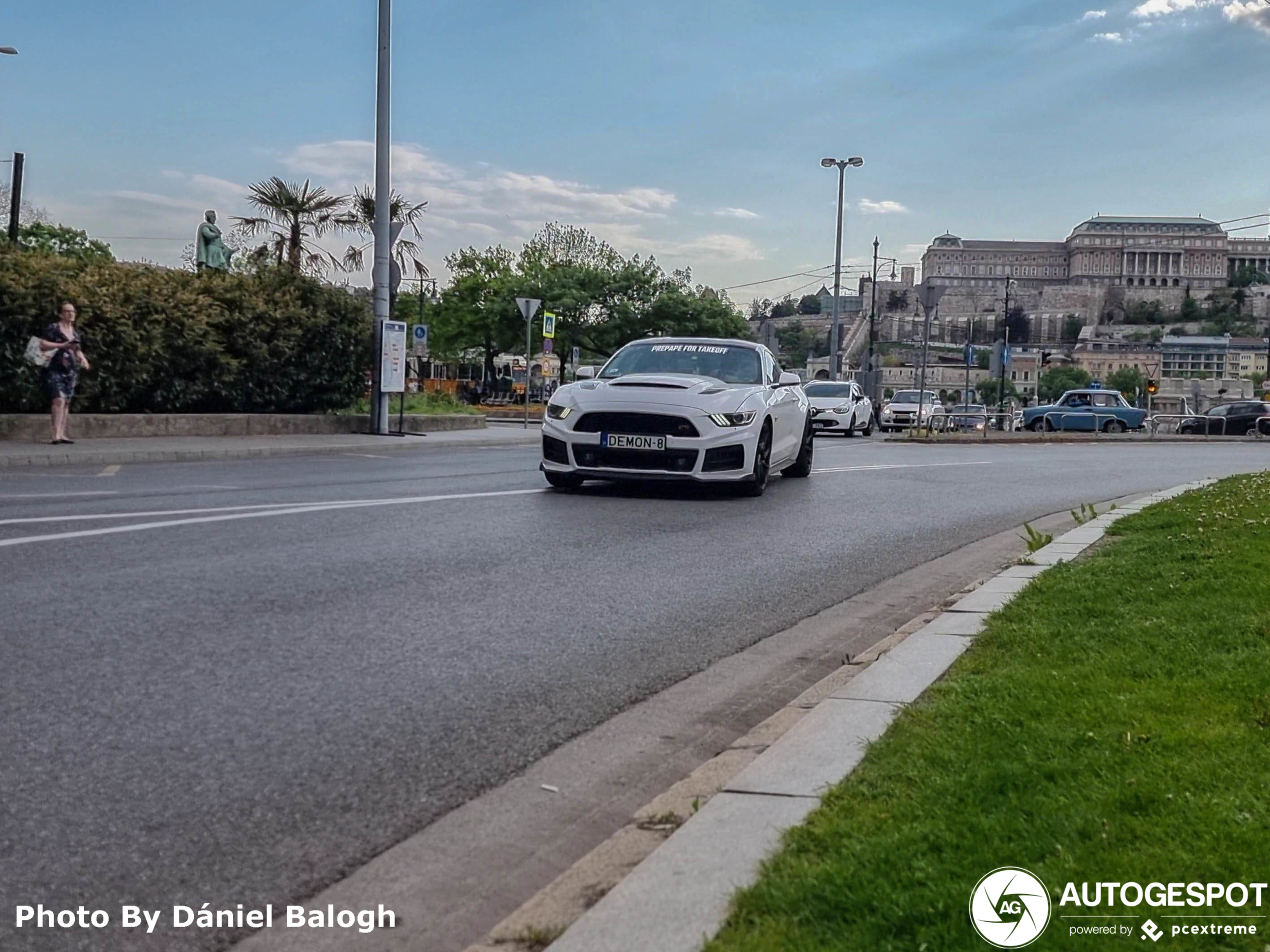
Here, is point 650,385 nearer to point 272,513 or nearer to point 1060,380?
point 272,513

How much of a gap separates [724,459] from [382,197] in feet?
41.9

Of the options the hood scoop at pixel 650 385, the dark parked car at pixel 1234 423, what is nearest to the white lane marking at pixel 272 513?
the hood scoop at pixel 650 385

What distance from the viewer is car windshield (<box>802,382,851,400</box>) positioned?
34188 mm

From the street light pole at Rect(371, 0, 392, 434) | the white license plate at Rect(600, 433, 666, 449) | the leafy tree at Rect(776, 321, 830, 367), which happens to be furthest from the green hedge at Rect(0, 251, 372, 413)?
the leafy tree at Rect(776, 321, 830, 367)

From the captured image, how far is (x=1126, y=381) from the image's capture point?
128500 mm

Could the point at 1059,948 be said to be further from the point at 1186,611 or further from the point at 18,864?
the point at 1186,611

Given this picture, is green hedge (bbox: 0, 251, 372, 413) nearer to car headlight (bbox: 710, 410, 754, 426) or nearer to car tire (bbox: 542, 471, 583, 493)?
car tire (bbox: 542, 471, 583, 493)

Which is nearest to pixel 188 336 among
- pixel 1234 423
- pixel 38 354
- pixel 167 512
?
pixel 38 354

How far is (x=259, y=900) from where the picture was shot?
293 centimetres

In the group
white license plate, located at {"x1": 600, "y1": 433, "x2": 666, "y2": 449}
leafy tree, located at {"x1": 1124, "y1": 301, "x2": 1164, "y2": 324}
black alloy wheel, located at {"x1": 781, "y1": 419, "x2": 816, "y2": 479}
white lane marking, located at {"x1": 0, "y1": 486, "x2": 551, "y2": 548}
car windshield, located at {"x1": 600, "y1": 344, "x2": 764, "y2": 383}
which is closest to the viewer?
white lane marking, located at {"x1": 0, "y1": 486, "x2": 551, "y2": 548}

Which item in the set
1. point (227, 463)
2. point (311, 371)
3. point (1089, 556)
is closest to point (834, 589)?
point (1089, 556)

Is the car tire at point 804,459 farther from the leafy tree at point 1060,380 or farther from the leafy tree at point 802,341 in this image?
the leafy tree at point 1060,380

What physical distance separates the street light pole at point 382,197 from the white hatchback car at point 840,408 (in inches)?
509

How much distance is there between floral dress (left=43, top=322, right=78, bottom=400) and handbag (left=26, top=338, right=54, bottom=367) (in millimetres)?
39
